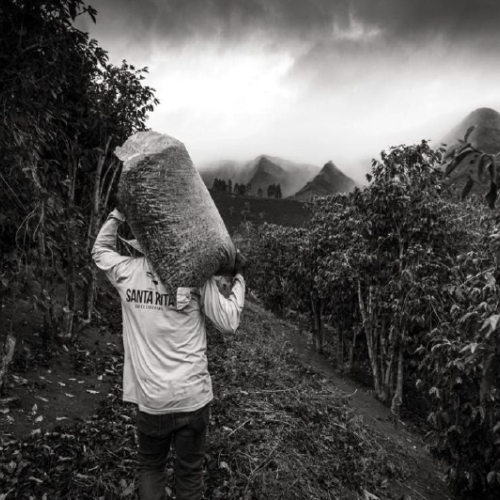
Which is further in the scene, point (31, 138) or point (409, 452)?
point (409, 452)

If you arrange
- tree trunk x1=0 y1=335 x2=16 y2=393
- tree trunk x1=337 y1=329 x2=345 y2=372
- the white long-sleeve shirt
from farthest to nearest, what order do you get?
tree trunk x1=337 y1=329 x2=345 y2=372, tree trunk x1=0 y1=335 x2=16 y2=393, the white long-sleeve shirt

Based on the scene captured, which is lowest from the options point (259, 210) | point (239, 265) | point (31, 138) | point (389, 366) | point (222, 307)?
point (389, 366)

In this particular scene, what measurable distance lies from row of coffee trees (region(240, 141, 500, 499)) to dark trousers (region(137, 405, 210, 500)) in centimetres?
149

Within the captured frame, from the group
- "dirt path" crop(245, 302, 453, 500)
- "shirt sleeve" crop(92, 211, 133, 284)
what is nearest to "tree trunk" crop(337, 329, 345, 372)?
"dirt path" crop(245, 302, 453, 500)

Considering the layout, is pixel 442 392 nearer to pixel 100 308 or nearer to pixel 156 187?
pixel 156 187

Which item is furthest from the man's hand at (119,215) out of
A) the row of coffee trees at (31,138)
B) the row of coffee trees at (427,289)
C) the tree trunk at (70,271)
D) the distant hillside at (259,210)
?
the distant hillside at (259,210)

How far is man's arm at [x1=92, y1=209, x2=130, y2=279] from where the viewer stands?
2299mm

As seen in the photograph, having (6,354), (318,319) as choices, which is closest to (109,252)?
(6,354)

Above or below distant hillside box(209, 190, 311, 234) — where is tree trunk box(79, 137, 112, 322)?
below

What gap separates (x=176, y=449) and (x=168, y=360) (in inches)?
20.9

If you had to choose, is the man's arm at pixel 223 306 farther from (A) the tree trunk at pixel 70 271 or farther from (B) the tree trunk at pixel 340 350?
(B) the tree trunk at pixel 340 350

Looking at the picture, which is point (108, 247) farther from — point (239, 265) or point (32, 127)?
point (32, 127)

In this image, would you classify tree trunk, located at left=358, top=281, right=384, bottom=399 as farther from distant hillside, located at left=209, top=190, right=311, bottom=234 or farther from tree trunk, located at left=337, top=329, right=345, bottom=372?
A: distant hillside, located at left=209, top=190, right=311, bottom=234

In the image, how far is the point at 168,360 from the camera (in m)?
2.10
